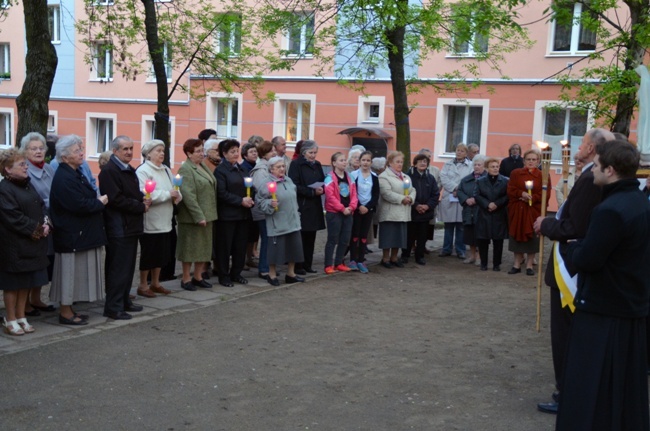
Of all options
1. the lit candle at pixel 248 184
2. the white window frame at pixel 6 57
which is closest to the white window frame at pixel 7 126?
the white window frame at pixel 6 57

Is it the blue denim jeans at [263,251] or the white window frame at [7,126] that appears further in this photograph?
the white window frame at [7,126]

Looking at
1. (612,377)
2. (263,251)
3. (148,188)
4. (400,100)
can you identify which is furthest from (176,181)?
(400,100)

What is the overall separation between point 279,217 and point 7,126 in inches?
1184

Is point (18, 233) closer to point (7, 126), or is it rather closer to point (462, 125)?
point (462, 125)

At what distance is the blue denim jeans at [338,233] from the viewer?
11.1 metres

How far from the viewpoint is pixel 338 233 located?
1117cm

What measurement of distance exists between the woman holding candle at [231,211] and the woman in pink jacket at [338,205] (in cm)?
140

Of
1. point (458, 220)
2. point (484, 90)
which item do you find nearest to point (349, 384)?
point (458, 220)

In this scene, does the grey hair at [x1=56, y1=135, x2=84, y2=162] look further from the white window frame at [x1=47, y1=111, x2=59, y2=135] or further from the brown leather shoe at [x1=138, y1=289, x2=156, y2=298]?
the white window frame at [x1=47, y1=111, x2=59, y2=135]

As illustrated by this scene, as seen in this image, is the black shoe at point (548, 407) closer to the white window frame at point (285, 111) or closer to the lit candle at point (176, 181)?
the lit candle at point (176, 181)

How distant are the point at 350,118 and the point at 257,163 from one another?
15.9 meters

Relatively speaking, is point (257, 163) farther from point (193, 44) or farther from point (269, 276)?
point (193, 44)

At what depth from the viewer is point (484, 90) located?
23375 mm

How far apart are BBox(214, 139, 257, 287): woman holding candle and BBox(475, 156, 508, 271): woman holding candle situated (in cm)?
407
